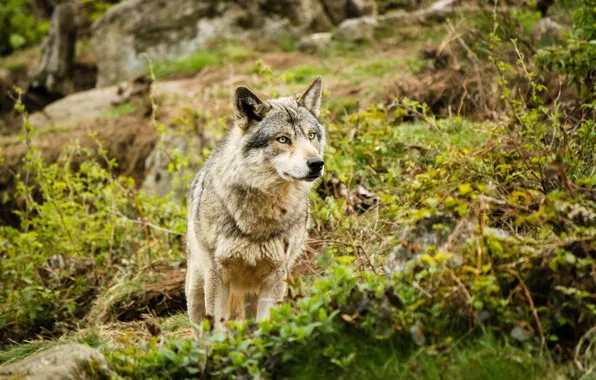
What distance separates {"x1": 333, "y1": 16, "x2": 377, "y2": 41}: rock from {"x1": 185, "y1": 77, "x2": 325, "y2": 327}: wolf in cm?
1059

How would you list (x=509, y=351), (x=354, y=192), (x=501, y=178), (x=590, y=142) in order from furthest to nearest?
(x=354, y=192) → (x=501, y=178) → (x=590, y=142) → (x=509, y=351)

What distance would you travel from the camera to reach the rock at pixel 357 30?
49.3 ft

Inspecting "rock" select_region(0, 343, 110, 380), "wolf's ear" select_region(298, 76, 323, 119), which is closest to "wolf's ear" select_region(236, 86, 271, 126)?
"wolf's ear" select_region(298, 76, 323, 119)

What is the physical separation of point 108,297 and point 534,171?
457 cm

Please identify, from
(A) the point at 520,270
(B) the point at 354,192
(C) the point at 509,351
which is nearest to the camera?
(C) the point at 509,351

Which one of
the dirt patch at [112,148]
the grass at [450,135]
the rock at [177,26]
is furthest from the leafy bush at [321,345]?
the rock at [177,26]

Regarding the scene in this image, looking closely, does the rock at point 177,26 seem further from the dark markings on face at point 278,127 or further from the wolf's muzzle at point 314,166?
the wolf's muzzle at point 314,166

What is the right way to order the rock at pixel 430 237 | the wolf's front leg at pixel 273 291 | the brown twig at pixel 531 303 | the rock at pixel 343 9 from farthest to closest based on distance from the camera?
the rock at pixel 343 9 < the wolf's front leg at pixel 273 291 < the rock at pixel 430 237 < the brown twig at pixel 531 303

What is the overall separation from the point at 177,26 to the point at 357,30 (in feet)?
16.3

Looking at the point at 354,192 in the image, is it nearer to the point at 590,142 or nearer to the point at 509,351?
the point at 590,142

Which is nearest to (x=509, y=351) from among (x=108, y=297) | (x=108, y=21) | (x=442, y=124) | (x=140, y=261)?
(x=442, y=124)

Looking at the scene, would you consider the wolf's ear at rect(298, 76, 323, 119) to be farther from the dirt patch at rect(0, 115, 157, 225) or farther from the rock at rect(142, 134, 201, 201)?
the dirt patch at rect(0, 115, 157, 225)

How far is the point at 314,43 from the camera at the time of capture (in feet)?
50.1

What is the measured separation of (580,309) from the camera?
10.3 ft
